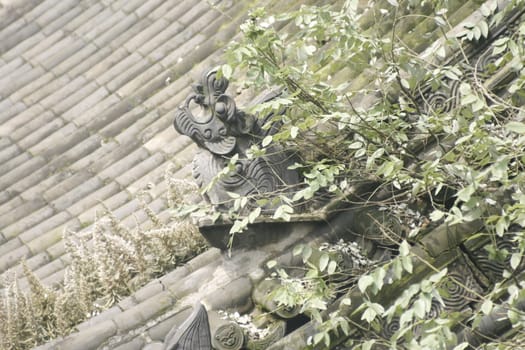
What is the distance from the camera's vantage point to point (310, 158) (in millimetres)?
8258

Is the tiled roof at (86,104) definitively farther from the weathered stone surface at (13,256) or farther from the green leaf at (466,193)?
the green leaf at (466,193)

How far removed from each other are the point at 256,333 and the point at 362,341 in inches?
27.8

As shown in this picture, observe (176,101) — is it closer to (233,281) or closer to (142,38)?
(142,38)

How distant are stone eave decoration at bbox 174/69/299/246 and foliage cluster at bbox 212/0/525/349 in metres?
0.11

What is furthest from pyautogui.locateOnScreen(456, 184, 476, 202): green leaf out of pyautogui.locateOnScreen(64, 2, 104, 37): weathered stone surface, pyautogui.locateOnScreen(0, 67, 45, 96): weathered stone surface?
pyautogui.locateOnScreen(64, 2, 104, 37): weathered stone surface

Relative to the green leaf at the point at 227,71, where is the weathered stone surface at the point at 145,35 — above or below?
above

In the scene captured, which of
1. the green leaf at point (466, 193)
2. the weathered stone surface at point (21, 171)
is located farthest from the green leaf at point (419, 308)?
the weathered stone surface at point (21, 171)

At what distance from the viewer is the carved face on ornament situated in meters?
8.24

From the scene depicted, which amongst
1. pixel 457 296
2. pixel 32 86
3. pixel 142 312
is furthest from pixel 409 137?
pixel 32 86

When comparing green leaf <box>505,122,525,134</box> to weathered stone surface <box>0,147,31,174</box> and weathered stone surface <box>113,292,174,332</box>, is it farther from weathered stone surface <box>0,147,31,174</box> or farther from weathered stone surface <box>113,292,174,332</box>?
weathered stone surface <box>0,147,31,174</box>

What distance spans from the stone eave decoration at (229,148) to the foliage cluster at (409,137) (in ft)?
0.35

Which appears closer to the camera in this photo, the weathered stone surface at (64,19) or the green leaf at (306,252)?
the green leaf at (306,252)

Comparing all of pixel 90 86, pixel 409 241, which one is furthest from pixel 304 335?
pixel 90 86

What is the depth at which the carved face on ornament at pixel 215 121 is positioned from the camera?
8242 millimetres
